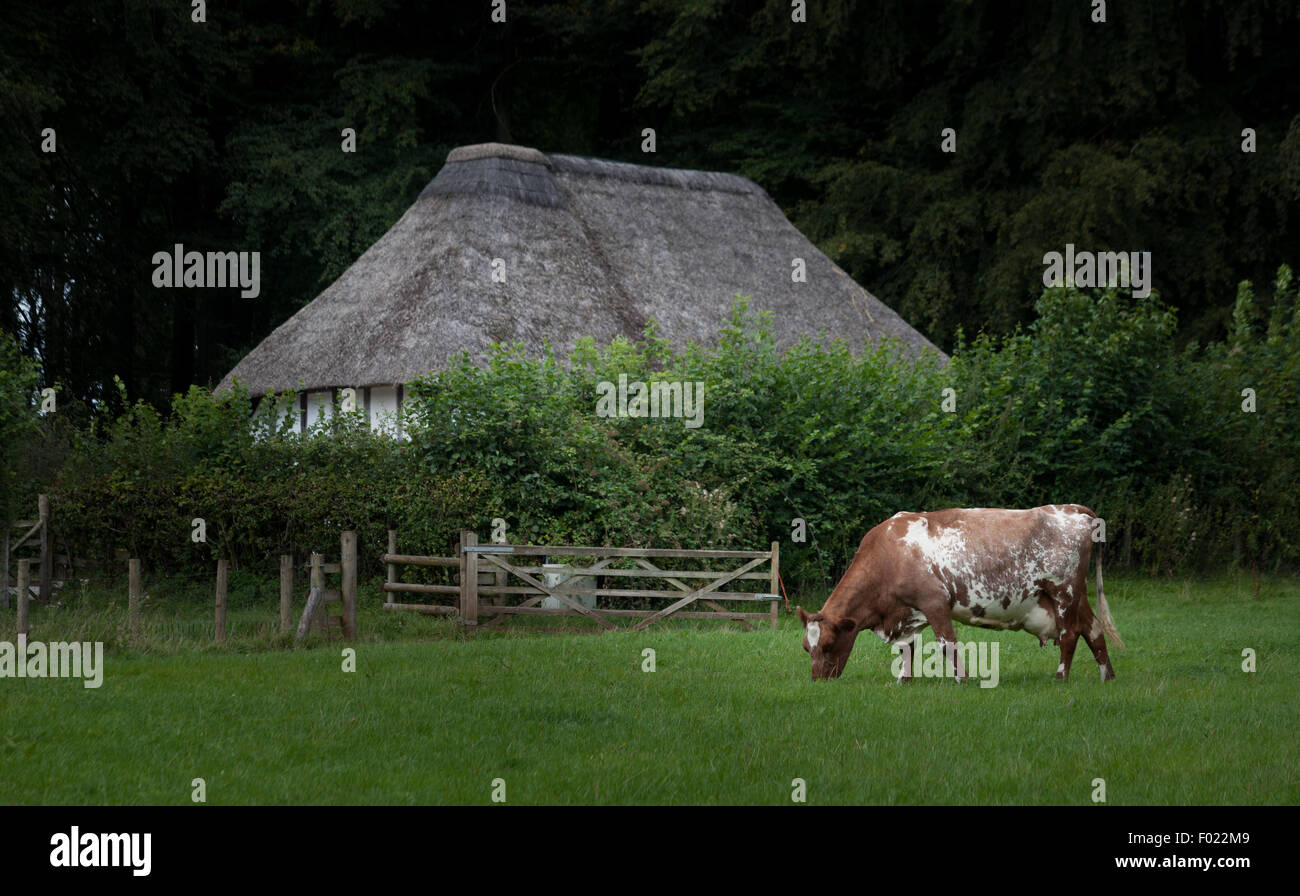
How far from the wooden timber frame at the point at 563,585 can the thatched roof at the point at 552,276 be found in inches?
235

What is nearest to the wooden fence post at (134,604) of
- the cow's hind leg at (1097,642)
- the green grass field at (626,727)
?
the green grass field at (626,727)

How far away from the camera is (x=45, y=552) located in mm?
16859

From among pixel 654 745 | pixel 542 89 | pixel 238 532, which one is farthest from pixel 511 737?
pixel 542 89

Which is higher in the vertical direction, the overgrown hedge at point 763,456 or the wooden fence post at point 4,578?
the overgrown hedge at point 763,456

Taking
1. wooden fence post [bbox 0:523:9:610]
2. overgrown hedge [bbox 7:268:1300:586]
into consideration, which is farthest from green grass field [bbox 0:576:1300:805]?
overgrown hedge [bbox 7:268:1300:586]

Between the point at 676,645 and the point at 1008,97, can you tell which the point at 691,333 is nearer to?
the point at 1008,97

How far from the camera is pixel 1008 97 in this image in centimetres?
2798

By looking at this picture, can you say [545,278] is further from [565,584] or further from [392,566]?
[565,584]

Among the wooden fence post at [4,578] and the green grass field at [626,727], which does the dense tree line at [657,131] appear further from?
the green grass field at [626,727]

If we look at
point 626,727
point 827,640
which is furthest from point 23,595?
point 827,640

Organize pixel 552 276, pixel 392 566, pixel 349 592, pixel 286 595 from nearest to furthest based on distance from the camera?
pixel 286 595 → pixel 349 592 → pixel 392 566 → pixel 552 276

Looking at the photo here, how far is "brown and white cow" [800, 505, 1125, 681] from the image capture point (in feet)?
35.5

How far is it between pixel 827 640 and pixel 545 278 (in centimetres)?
1339

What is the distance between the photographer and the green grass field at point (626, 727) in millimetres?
7352
